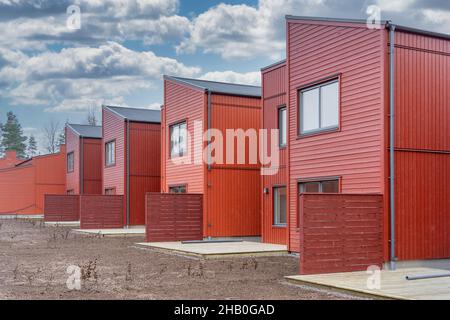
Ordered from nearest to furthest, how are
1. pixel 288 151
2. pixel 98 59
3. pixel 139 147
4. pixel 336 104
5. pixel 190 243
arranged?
1. pixel 336 104
2. pixel 288 151
3. pixel 190 243
4. pixel 139 147
5. pixel 98 59

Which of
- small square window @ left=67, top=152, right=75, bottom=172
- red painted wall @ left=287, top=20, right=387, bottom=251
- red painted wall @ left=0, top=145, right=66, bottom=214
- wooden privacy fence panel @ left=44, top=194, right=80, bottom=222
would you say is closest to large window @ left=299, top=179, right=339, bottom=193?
red painted wall @ left=287, top=20, right=387, bottom=251

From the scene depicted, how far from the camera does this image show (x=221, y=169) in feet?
66.7

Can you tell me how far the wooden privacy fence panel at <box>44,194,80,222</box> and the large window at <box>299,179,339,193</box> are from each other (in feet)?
71.8

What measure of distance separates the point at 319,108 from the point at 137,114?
684 inches

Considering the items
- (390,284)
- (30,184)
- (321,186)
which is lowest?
(390,284)

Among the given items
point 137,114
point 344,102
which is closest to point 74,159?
point 137,114

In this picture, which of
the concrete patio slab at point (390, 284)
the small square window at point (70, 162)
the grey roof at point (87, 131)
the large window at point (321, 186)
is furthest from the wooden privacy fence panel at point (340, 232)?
the small square window at point (70, 162)

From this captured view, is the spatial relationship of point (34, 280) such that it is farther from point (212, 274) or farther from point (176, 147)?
point (176, 147)

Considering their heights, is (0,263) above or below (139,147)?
below

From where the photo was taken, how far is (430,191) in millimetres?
12344

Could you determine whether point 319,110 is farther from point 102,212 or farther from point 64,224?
point 64,224

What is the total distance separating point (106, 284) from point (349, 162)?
6.08 m

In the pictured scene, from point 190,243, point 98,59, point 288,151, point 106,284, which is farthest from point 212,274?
point 98,59

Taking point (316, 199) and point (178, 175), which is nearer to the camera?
point (316, 199)
